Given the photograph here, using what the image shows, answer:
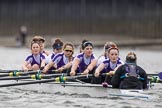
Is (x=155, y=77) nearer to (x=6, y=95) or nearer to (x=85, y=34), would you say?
(x=6, y=95)

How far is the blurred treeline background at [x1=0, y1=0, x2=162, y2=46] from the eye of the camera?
43.7 metres

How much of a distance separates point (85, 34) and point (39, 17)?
394cm

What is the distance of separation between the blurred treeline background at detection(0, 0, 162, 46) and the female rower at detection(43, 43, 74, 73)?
27606mm

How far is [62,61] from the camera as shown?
16562mm

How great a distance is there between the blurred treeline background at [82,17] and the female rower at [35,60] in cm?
2714

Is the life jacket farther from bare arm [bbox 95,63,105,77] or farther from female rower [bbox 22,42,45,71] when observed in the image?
female rower [bbox 22,42,45,71]

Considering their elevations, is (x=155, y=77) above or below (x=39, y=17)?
below

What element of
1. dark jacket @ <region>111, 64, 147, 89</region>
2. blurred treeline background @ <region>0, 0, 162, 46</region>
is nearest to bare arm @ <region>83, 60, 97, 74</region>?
dark jacket @ <region>111, 64, 147, 89</region>

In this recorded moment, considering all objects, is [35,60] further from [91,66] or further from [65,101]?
[65,101]

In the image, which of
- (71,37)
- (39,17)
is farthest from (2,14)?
(71,37)

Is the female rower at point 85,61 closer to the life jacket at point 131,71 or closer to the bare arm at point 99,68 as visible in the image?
the bare arm at point 99,68

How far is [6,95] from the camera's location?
14891 mm

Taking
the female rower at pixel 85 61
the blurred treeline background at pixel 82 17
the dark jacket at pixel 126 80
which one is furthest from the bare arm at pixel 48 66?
the blurred treeline background at pixel 82 17

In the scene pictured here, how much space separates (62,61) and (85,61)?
3.54 ft
